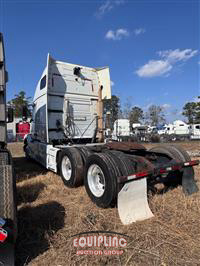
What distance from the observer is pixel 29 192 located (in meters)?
4.77

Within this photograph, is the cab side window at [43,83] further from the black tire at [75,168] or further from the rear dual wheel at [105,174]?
the rear dual wheel at [105,174]

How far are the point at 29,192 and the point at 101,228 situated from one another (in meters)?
2.24

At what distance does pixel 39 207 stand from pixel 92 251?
1687 mm

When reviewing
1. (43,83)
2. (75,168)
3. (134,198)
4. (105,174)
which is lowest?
(134,198)

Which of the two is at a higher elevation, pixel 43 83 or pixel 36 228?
pixel 43 83

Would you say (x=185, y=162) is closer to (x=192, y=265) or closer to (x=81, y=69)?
(x=192, y=265)

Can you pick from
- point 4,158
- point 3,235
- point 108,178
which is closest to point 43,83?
point 4,158

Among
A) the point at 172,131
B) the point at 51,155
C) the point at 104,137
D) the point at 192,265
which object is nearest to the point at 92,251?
the point at 192,265

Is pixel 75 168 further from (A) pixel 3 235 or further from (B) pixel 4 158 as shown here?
(A) pixel 3 235

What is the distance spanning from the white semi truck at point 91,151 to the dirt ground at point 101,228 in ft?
0.90

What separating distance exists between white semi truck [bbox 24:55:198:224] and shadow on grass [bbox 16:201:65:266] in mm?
793

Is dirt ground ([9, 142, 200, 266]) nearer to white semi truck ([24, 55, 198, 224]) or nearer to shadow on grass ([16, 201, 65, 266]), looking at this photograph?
shadow on grass ([16, 201, 65, 266])

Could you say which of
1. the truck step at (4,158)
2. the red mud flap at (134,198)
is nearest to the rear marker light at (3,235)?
the truck step at (4,158)

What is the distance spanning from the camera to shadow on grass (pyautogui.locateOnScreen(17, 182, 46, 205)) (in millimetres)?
4398
